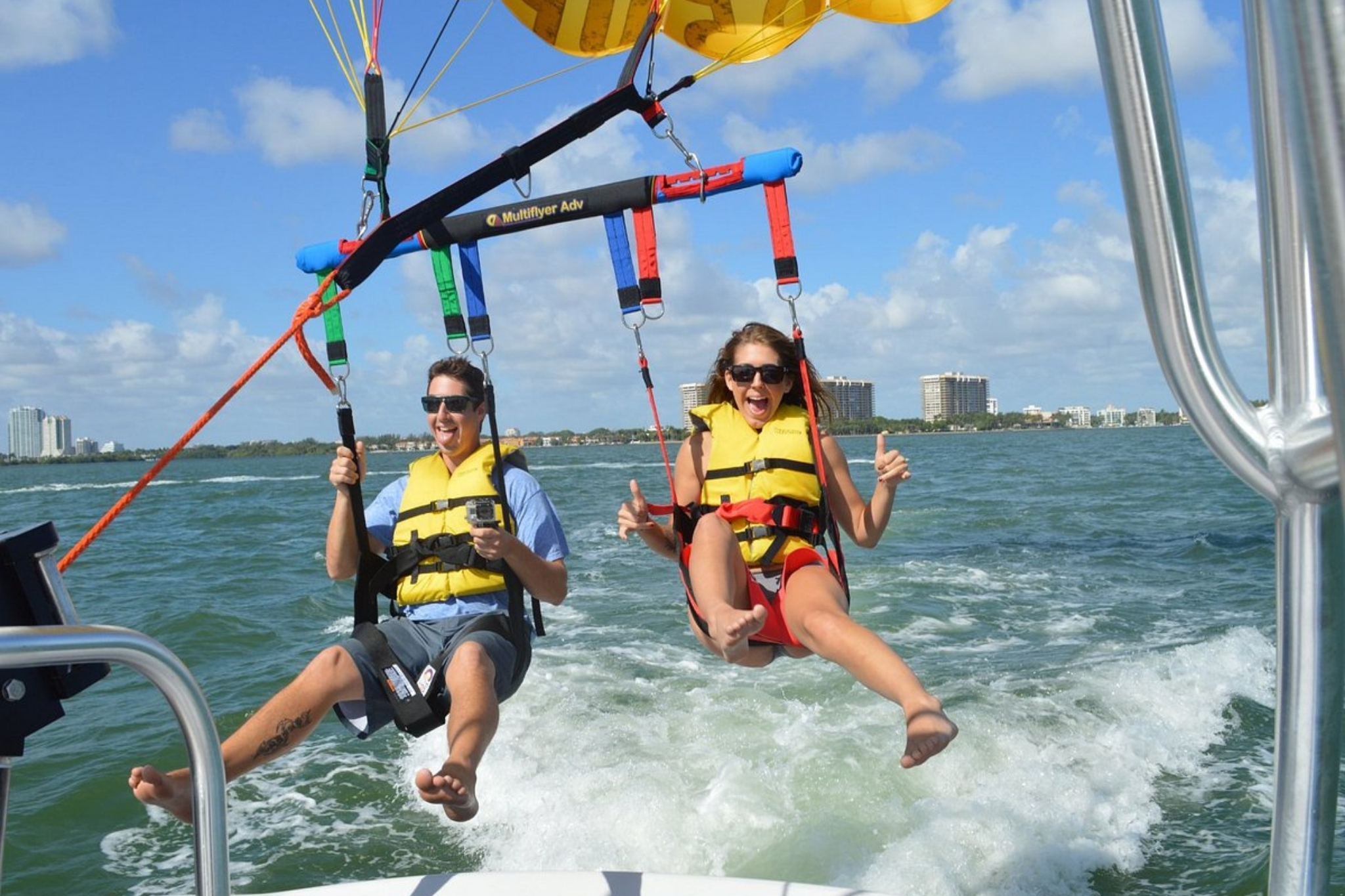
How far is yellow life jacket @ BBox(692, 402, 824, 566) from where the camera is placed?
392 cm

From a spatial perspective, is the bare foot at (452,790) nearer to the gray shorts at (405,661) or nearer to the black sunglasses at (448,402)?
the gray shorts at (405,661)

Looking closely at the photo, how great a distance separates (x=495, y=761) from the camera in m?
6.95

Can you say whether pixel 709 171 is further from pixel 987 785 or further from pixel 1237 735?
pixel 1237 735

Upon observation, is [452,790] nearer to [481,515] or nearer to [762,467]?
[481,515]

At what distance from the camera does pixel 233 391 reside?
3.05 m

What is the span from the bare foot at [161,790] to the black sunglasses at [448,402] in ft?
5.03

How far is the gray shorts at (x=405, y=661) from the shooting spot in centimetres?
342

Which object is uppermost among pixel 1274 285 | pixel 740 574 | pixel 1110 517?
pixel 1274 285

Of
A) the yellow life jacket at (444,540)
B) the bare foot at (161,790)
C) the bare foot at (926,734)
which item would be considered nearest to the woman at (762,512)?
the bare foot at (926,734)

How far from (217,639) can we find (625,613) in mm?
4376

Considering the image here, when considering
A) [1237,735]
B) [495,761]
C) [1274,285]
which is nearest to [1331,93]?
[1274,285]

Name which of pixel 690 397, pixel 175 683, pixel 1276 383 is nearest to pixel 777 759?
pixel 690 397

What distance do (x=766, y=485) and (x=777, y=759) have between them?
3.15 m

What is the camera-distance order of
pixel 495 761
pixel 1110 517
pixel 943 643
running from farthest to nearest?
pixel 1110 517 → pixel 943 643 → pixel 495 761
